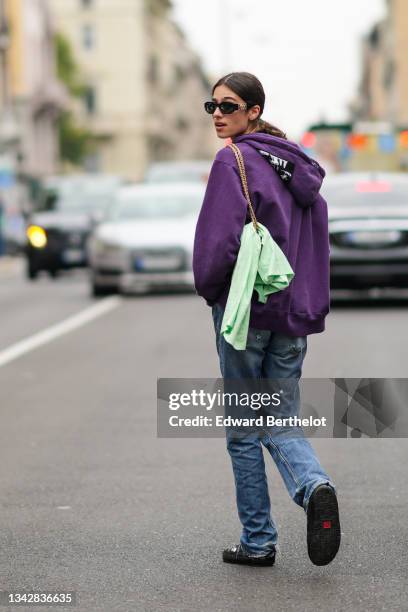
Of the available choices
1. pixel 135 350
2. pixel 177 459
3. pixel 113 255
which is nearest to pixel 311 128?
pixel 113 255

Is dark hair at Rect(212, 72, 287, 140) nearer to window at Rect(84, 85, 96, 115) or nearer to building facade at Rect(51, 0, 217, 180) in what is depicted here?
building facade at Rect(51, 0, 217, 180)

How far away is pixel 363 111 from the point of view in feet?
530

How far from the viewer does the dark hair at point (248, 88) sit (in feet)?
17.0

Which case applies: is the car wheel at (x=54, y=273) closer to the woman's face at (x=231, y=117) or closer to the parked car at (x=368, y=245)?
the parked car at (x=368, y=245)

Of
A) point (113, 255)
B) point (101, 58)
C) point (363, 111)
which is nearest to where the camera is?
point (113, 255)

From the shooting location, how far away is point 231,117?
5234 mm

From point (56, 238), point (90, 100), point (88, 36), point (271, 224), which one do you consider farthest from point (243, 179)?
point (90, 100)

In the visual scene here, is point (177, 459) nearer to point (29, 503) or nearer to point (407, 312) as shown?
point (29, 503)

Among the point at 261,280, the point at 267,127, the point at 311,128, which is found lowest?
the point at 311,128

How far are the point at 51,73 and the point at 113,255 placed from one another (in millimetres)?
61275

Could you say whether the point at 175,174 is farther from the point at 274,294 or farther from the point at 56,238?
the point at 274,294

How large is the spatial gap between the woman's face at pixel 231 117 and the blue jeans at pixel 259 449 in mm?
582

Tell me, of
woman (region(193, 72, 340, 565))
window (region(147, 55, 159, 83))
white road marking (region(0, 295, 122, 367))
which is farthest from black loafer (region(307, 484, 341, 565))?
window (region(147, 55, 159, 83))

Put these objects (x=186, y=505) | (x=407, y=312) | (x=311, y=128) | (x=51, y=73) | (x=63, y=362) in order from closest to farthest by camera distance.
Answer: (x=186, y=505) → (x=63, y=362) → (x=407, y=312) → (x=311, y=128) → (x=51, y=73)
